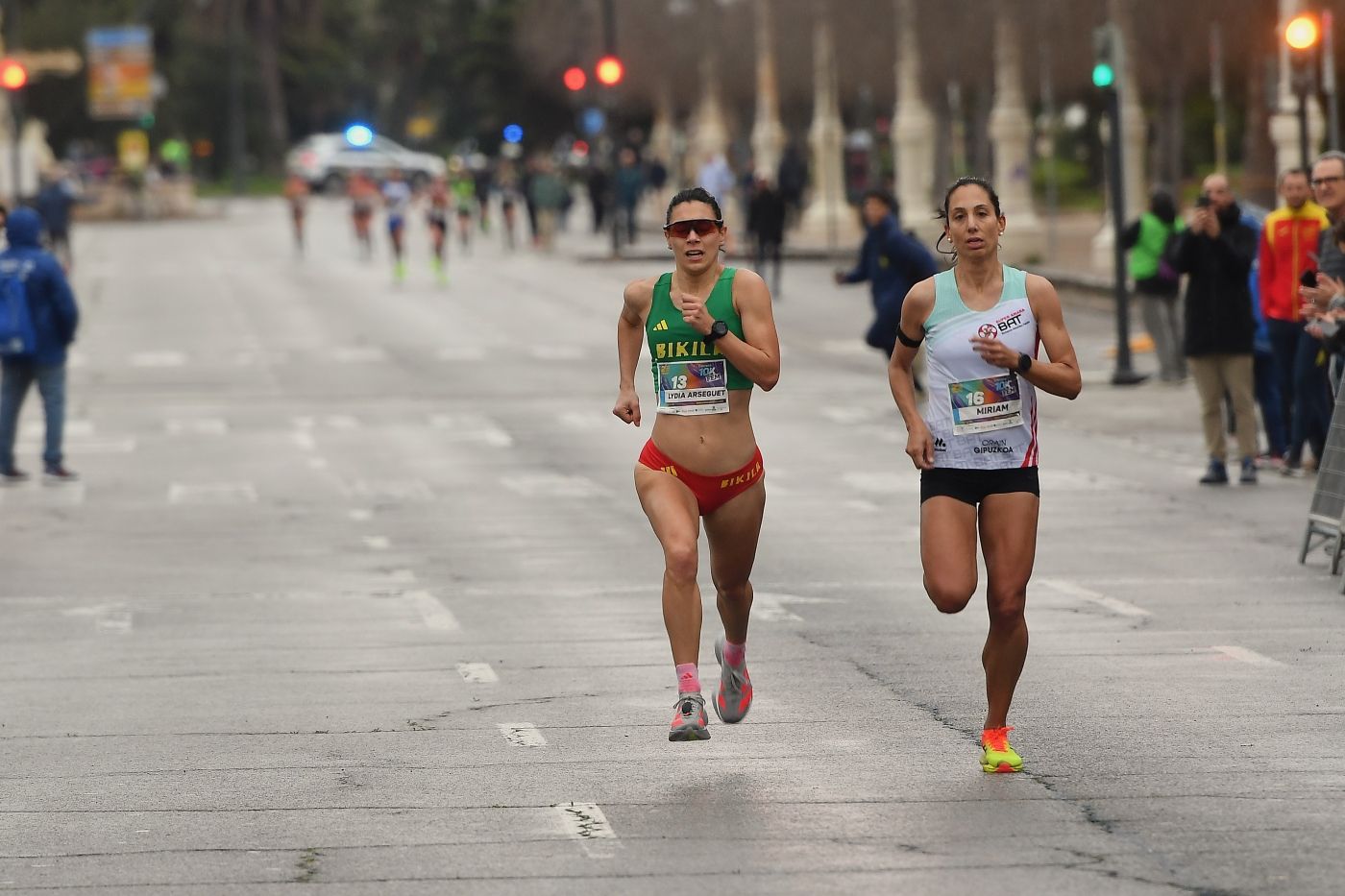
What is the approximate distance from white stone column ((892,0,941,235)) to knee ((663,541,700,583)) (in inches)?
1487

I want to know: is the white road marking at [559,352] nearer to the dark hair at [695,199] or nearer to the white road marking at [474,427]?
the white road marking at [474,427]

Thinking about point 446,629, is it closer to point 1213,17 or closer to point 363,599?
point 363,599

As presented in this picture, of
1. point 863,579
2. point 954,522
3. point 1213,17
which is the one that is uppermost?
point 1213,17

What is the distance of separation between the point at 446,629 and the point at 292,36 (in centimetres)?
10730

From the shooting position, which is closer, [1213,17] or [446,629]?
[446,629]

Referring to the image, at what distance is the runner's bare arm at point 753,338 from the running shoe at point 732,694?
94 centimetres

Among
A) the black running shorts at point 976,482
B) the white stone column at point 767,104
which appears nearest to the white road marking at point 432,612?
the black running shorts at point 976,482

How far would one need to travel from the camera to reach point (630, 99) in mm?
84312

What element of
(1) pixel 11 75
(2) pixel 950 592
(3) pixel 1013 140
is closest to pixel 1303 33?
(2) pixel 950 592

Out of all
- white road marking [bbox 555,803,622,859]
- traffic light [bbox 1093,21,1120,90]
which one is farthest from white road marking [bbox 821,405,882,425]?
white road marking [bbox 555,803,622,859]

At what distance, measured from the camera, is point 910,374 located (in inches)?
332

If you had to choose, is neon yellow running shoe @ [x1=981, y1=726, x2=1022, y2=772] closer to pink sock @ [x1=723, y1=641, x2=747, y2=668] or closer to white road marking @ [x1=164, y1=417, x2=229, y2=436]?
pink sock @ [x1=723, y1=641, x2=747, y2=668]

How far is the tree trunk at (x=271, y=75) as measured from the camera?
11144 centimetres

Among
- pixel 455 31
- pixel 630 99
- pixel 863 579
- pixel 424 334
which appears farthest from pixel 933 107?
pixel 863 579
